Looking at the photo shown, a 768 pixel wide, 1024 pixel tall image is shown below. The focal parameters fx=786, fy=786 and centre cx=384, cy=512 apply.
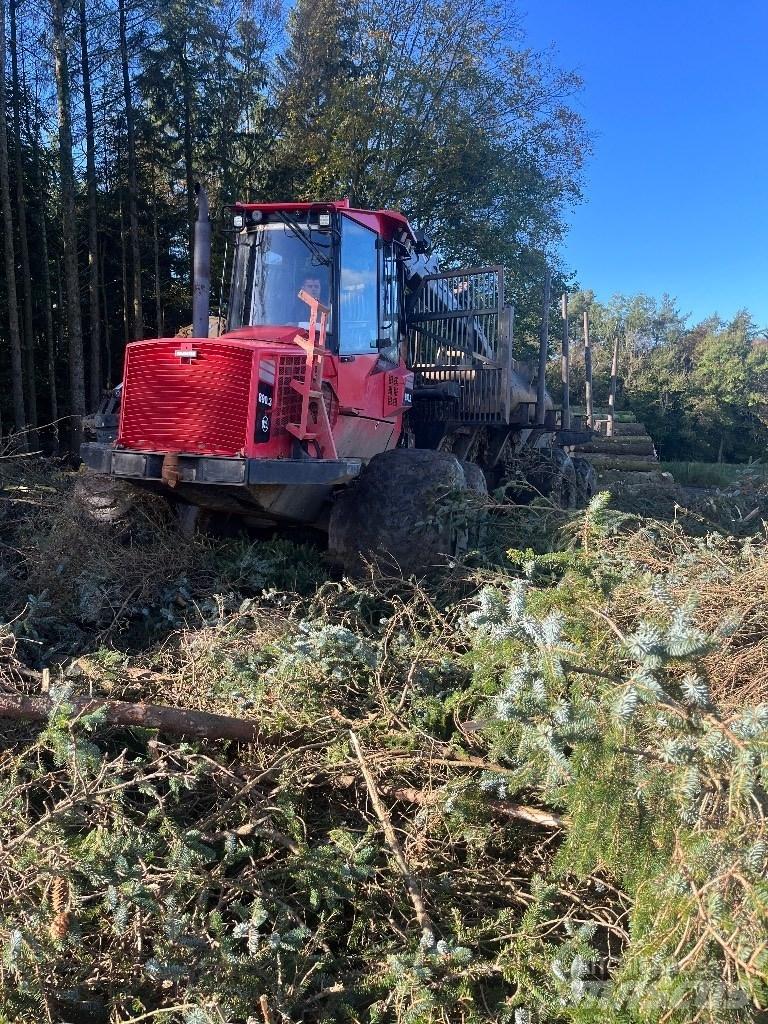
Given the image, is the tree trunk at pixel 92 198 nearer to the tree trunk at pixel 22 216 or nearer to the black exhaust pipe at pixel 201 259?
the tree trunk at pixel 22 216

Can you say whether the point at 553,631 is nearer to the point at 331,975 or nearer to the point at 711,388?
the point at 331,975

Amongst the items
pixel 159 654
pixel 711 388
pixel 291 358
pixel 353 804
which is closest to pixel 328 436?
pixel 291 358

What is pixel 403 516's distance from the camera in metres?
4.92

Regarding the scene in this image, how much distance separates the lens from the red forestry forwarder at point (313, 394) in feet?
15.0

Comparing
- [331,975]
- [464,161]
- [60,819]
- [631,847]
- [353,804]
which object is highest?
[464,161]

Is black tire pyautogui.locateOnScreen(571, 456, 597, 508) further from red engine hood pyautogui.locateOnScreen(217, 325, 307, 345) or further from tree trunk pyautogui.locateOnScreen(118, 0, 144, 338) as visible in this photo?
tree trunk pyautogui.locateOnScreen(118, 0, 144, 338)

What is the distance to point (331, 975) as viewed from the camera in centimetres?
244

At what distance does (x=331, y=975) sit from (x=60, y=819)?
38.3 inches

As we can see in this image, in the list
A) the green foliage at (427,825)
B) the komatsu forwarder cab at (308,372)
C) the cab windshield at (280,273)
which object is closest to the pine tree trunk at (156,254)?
the komatsu forwarder cab at (308,372)

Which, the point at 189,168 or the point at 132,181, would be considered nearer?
the point at 132,181

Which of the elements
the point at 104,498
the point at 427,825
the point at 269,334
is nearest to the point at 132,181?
the point at 269,334

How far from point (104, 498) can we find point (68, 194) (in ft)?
30.6

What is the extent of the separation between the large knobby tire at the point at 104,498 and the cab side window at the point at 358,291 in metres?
1.80

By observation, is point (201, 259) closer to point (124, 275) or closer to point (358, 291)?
point (358, 291)
